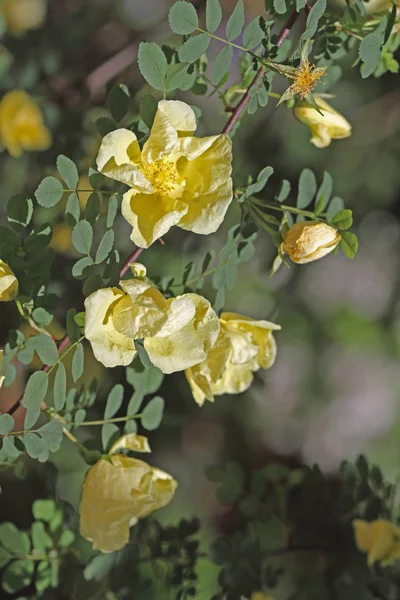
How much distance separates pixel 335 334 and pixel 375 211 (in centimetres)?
24

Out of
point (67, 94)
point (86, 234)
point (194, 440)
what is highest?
point (86, 234)

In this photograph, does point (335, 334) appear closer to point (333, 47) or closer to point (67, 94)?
point (67, 94)

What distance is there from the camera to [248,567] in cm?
71

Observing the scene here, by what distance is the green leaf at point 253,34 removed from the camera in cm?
52

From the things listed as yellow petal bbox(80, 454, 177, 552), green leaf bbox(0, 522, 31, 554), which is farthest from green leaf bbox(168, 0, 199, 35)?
green leaf bbox(0, 522, 31, 554)

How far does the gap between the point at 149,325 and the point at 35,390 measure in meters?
0.10

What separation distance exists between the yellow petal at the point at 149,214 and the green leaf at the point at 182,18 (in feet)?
0.39

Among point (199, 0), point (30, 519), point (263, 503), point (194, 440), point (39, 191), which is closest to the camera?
point (39, 191)

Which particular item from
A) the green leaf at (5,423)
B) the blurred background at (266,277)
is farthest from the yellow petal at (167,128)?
the blurred background at (266,277)

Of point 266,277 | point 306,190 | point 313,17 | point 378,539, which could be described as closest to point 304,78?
point 313,17

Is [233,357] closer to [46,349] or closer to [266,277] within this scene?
[46,349]

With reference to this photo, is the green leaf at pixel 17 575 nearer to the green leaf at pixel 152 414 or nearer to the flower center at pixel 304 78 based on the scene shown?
the green leaf at pixel 152 414

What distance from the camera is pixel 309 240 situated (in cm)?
52

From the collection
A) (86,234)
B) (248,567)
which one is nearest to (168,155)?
(86,234)
